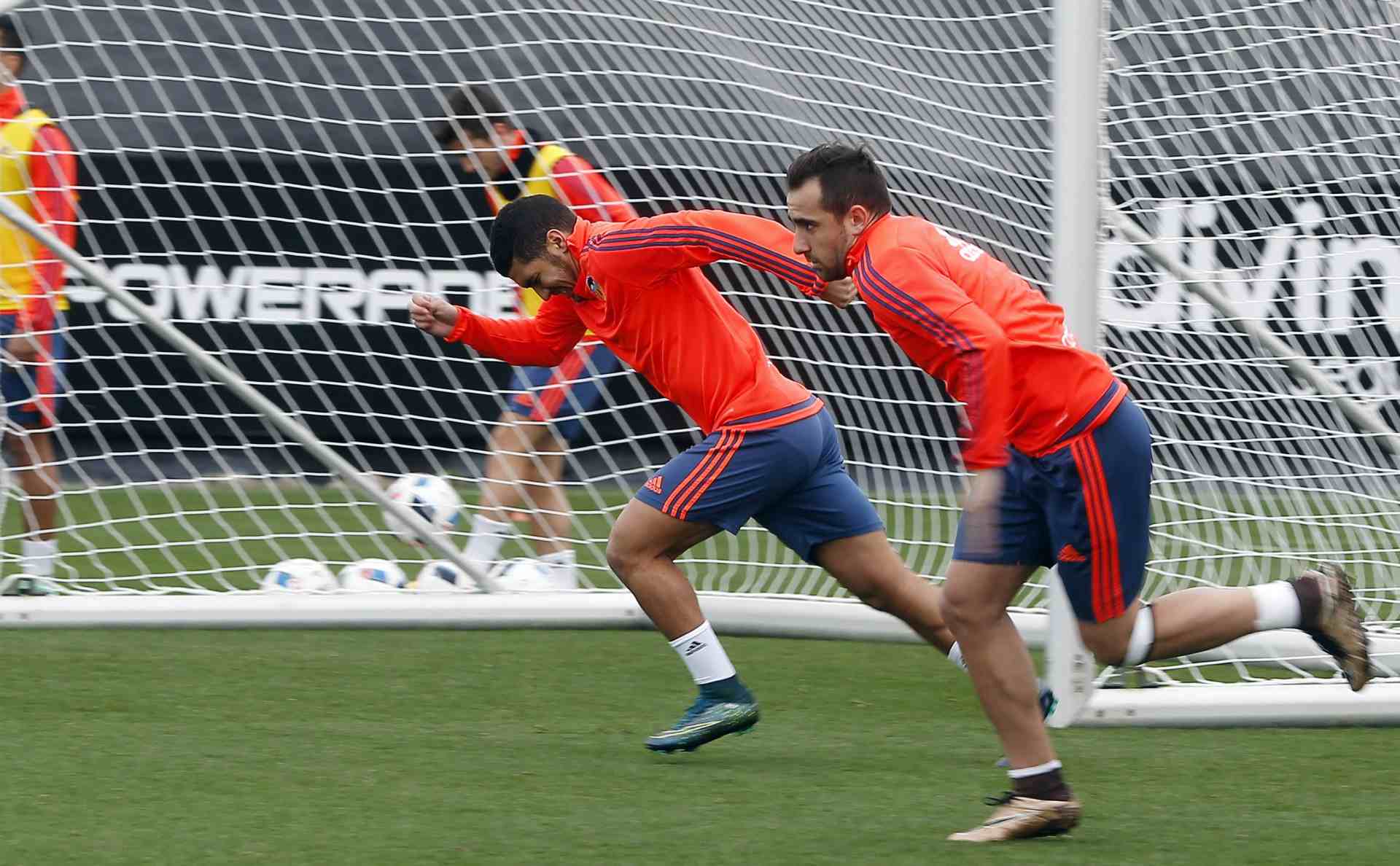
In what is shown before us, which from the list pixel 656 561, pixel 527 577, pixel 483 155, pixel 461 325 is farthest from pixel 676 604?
pixel 483 155

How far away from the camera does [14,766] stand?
13.9 feet

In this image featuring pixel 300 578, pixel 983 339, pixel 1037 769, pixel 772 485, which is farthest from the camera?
pixel 300 578

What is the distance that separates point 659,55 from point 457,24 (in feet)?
3.04

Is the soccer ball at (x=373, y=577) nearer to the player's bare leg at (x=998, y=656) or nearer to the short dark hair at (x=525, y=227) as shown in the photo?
the short dark hair at (x=525, y=227)

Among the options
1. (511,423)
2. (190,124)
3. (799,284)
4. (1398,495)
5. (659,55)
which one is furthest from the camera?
(190,124)

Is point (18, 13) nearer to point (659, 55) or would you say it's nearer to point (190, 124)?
point (190, 124)

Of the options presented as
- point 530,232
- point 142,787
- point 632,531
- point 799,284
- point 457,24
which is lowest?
point 142,787

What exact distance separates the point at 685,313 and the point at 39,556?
3.10 meters

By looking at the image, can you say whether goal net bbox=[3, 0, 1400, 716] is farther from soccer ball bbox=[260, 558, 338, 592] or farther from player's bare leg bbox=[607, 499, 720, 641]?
player's bare leg bbox=[607, 499, 720, 641]

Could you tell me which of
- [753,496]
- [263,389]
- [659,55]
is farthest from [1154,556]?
[263,389]

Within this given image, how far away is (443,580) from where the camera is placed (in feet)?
21.6

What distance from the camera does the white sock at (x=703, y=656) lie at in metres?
4.56

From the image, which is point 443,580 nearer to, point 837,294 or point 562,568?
point 562,568

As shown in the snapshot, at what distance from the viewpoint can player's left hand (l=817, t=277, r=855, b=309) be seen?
431 centimetres
